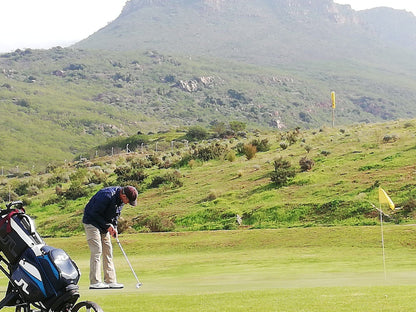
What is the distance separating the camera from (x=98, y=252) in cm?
1366

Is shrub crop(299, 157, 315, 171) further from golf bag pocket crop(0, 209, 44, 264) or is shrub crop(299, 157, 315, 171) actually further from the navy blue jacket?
golf bag pocket crop(0, 209, 44, 264)

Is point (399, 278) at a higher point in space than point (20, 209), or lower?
lower

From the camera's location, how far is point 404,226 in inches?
1140

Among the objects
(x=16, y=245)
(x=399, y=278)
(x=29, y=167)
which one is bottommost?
(x=29, y=167)

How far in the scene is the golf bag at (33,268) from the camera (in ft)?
23.2

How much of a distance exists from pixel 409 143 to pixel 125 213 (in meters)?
19.6

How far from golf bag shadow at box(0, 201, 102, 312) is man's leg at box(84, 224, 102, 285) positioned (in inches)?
239

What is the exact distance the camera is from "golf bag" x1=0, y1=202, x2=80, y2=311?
279 inches

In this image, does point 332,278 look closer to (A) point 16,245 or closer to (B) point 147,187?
(A) point 16,245

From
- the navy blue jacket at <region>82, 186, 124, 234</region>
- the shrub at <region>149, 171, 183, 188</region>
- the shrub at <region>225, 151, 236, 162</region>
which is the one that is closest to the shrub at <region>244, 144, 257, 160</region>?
the shrub at <region>225, 151, 236, 162</region>

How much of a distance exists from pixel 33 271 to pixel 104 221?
20.2 feet

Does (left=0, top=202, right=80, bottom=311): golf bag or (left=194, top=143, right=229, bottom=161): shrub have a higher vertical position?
(left=0, top=202, right=80, bottom=311): golf bag

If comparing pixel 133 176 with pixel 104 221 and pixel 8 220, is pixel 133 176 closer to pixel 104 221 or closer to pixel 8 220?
pixel 104 221

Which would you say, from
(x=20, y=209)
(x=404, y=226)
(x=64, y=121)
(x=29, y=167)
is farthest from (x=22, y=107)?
(x=20, y=209)
